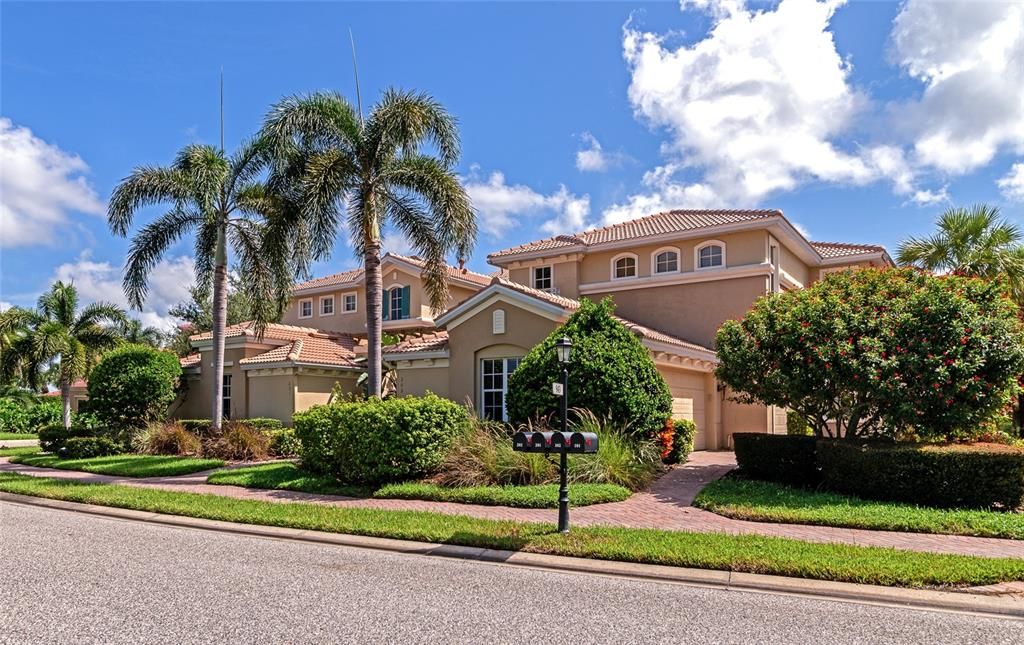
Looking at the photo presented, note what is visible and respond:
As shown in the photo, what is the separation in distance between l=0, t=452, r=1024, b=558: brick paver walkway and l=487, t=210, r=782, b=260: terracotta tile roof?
8782 mm

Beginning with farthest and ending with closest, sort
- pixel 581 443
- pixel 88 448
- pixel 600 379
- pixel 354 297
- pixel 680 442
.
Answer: pixel 354 297
pixel 88 448
pixel 680 442
pixel 600 379
pixel 581 443

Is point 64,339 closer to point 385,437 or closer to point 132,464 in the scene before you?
point 132,464

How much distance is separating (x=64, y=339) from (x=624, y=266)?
2248 centimetres

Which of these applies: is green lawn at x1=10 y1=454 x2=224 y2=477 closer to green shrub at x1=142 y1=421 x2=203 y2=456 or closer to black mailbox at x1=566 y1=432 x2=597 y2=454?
green shrub at x1=142 y1=421 x2=203 y2=456

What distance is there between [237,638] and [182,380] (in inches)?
960

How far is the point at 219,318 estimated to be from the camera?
20.8 m

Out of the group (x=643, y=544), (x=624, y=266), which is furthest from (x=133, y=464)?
(x=624, y=266)

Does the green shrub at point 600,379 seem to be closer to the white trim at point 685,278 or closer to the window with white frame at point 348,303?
the white trim at point 685,278

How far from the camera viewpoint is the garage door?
62.5ft

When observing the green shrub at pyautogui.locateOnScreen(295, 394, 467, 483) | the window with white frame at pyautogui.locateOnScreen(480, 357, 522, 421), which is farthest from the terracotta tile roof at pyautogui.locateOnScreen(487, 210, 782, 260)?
the green shrub at pyautogui.locateOnScreen(295, 394, 467, 483)

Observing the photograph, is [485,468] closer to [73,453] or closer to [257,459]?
[257,459]

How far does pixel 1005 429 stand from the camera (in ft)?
53.7

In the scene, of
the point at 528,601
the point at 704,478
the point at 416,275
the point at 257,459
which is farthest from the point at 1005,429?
the point at 416,275

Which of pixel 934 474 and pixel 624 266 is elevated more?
pixel 624 266
